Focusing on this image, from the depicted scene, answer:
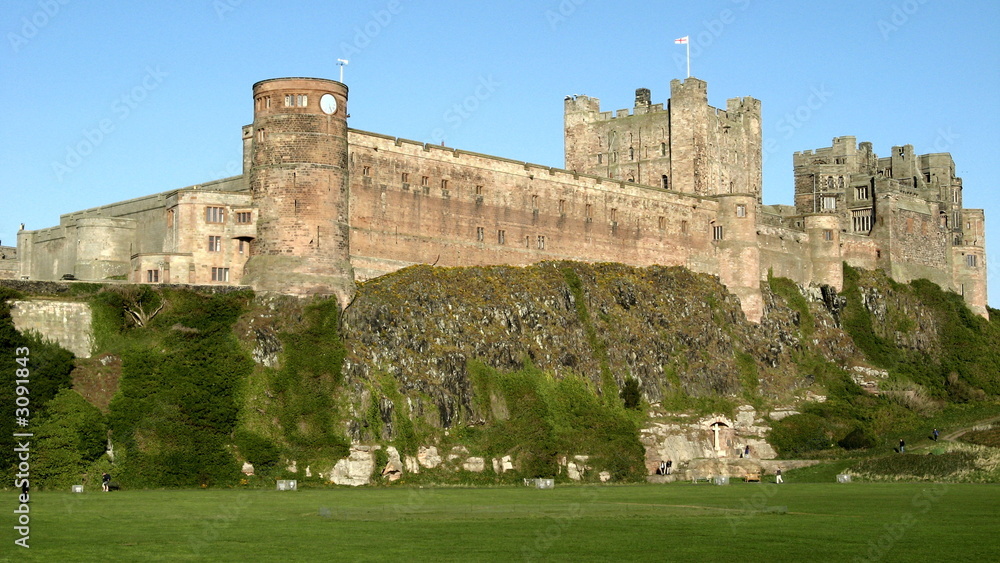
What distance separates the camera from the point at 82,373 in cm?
6662

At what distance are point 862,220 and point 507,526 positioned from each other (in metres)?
84.1

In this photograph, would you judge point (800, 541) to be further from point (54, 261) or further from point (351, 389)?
point (54, 261)

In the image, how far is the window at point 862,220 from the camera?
12038cm

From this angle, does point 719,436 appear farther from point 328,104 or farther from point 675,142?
point 328,104

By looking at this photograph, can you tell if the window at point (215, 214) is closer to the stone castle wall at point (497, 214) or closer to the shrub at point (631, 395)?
the stone castle wall at point (497, 214)

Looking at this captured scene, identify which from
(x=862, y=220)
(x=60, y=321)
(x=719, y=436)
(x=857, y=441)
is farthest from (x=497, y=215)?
(x=862, y=220)

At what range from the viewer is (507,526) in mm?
44562

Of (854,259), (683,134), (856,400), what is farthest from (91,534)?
(854,259)

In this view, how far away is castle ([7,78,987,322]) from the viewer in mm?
75188

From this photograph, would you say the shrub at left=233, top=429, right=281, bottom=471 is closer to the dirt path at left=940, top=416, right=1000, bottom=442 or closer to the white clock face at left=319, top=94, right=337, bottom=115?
the white clock face at left=319, top=94, right=337, bottom=115

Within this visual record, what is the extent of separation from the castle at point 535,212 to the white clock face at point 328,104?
11 cm

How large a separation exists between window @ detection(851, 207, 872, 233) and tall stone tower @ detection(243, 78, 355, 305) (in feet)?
199

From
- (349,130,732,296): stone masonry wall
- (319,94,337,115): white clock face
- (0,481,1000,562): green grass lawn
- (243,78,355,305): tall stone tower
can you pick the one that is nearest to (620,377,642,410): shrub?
(349,130,732,296): stone masonry wall

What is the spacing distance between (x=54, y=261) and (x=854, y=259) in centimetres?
6647
